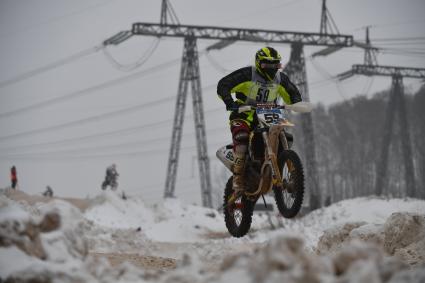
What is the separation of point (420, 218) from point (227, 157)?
286cm

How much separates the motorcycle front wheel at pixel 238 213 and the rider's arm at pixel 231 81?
141 cm

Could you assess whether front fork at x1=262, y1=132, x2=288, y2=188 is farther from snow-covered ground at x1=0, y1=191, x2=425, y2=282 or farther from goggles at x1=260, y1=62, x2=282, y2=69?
snow-covered ground at x1=0, y1=191, x2=425, y2=282

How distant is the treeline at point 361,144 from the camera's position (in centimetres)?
6328

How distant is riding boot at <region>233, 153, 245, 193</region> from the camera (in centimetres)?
1067

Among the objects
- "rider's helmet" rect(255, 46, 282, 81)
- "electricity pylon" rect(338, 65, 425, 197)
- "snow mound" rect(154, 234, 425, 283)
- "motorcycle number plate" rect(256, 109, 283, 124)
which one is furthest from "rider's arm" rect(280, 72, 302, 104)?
"electricity pylon" rect(338, 65, 425, 197)

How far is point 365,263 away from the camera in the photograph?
4.78 meters

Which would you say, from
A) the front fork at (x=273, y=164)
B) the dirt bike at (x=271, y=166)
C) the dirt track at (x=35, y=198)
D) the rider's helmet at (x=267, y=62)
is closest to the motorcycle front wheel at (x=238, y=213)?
the dirt bike at (x=271, y=166)

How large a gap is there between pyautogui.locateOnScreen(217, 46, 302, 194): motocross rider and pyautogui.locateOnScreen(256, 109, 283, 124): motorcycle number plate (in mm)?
270

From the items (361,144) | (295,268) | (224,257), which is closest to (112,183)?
(361,144)

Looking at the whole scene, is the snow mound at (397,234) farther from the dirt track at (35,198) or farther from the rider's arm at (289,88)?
the dirt track at (35,198)

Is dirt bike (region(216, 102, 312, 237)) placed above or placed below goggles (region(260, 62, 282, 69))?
below

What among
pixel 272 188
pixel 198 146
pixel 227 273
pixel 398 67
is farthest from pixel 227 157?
pixel 398 67

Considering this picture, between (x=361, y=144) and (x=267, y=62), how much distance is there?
2221 inches

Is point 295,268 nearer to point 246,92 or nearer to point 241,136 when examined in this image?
point 241,136
